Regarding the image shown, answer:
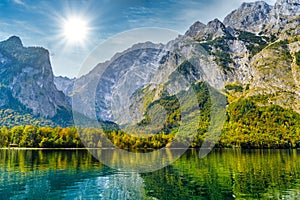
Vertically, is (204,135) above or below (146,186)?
above

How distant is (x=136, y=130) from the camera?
371ft

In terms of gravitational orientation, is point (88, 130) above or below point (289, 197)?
above

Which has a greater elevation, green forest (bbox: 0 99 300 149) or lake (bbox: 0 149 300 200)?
green forest (bbox: 0 99 300 149)

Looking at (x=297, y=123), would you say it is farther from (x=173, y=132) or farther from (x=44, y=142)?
(x=44, y=142)

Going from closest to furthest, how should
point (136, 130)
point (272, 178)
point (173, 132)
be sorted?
point (272, 178)
point (136, 130)
point (173, 132)

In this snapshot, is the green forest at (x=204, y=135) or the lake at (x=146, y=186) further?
the green forest at (x=204, y=135)

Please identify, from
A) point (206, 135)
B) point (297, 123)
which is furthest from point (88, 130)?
point (297, 123)

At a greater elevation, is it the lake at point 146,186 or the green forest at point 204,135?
the green forest at point 204,135

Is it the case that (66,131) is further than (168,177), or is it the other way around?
(66,131)

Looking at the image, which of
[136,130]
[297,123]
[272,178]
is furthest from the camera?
[297,123]

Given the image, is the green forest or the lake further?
the green forest

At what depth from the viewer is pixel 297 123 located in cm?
16538

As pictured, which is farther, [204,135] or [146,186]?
[204,135]

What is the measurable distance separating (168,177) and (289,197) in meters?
15.6
